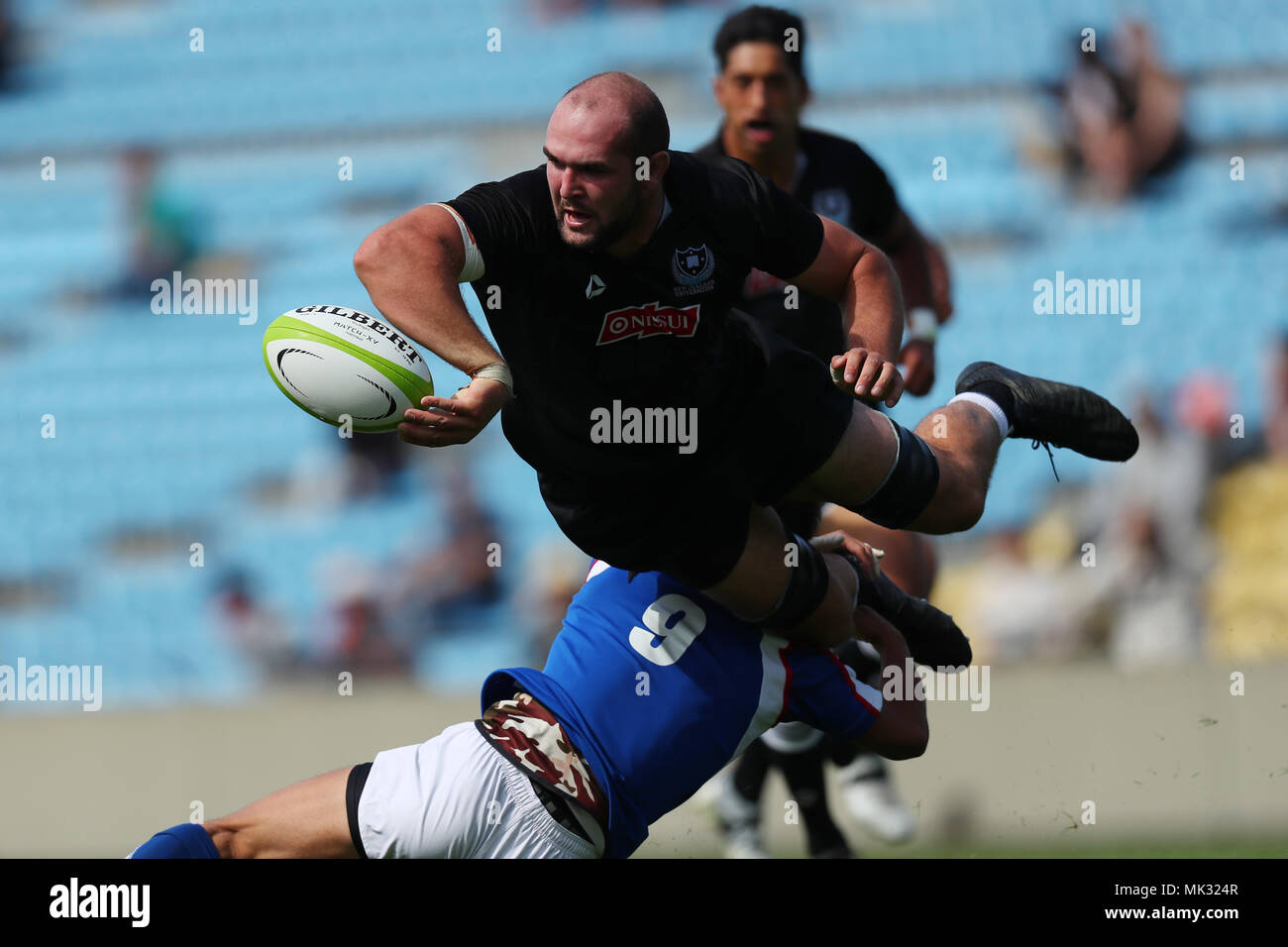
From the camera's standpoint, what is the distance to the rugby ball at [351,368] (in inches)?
151

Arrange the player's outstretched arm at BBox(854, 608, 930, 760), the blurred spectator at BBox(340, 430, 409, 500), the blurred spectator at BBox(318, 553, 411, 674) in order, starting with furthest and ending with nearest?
1. the blurred spectator at BBox(340, 430, 409, 500)
2. the blurred spectator at BBox(318, 553, 411, 674)
3. the player's outstretched arm at BBox(854, 608, 930, 760)

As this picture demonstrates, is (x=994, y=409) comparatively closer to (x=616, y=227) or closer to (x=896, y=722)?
(x=896, y=722)

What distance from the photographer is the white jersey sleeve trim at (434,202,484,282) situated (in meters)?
3.78

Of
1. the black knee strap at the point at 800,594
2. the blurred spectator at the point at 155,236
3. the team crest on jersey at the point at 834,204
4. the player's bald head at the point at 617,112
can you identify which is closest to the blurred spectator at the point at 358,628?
the blurred spectator at the point at 155,236

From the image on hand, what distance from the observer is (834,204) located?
5723 millimetres

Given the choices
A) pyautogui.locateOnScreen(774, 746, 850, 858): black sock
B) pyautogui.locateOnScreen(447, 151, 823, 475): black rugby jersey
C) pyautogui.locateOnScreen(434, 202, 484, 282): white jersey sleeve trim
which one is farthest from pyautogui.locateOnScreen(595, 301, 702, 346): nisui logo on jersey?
pyautogui.locateOnScreen(774, 746, 850, 858): black sock

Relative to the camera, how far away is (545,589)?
9539 millimetres

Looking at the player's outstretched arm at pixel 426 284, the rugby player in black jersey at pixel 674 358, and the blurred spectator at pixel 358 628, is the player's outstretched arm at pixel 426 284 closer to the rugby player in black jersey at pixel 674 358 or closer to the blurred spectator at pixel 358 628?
the rugby player in black jersey at pixel 674 358

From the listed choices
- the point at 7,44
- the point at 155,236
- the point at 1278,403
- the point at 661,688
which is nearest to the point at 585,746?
the point at 661,688

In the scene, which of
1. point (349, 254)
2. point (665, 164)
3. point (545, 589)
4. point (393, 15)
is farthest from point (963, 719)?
point (393, 15)

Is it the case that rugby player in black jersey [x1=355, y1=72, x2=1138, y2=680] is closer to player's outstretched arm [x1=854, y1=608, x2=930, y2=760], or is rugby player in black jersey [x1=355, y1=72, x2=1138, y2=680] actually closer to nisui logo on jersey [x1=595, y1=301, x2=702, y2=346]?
nisui logo on jersey [x1=595, y1=301, x2=702, y2=346]
